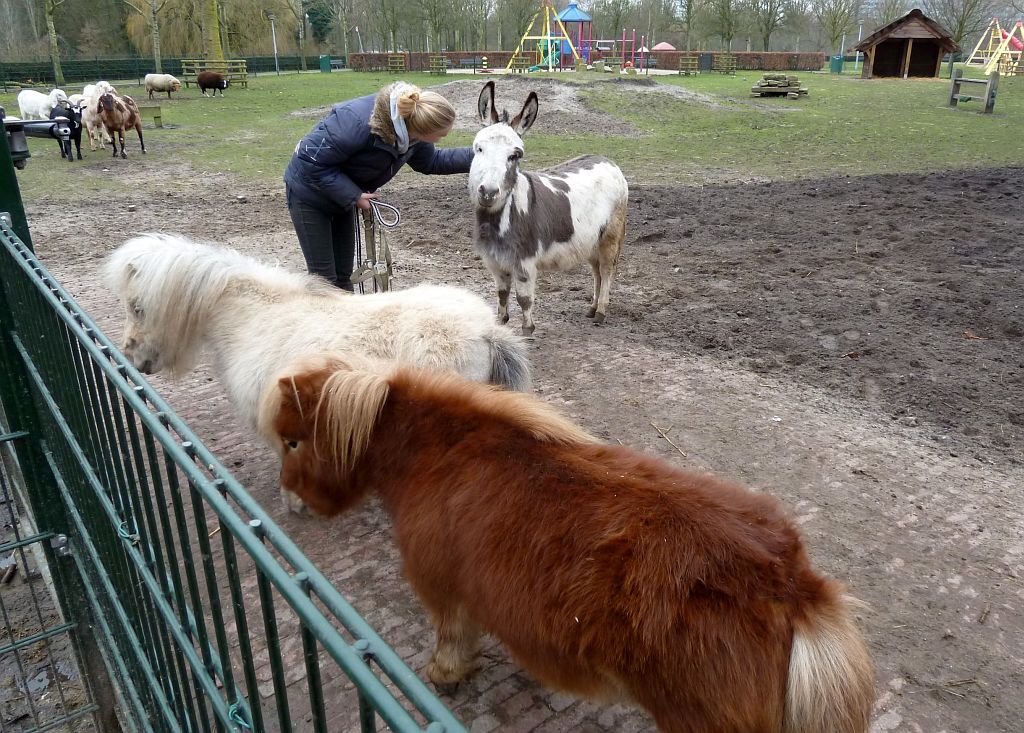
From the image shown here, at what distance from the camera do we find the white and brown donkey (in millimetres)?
5688

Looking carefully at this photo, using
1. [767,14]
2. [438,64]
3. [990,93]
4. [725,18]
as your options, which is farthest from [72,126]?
[767,14]

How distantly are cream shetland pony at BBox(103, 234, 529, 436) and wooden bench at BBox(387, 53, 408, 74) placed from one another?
48699 mm

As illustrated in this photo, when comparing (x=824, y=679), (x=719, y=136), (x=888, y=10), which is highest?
(x=888, y=10)

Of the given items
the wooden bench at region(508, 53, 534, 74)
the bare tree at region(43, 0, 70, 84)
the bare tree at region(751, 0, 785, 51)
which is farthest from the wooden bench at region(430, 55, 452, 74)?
the bare tree at region(751, 0, 785, 51)

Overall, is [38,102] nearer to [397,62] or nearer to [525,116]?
[525,116]

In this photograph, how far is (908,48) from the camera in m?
39.2

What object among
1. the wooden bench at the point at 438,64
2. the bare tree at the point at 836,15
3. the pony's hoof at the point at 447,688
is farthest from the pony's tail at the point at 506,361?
the bare tree at the point at 836,15

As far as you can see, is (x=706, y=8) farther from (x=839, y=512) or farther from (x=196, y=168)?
(x=839, y=512)

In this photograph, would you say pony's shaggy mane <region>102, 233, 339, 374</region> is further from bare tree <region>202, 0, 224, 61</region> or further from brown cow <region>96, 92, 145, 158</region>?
bare tree <region>202, 0, 224, 61</region>

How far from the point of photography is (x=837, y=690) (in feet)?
5.86

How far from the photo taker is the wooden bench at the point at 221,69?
3685 cm

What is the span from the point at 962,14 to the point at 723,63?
681 inches

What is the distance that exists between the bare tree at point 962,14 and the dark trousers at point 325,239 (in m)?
55.9

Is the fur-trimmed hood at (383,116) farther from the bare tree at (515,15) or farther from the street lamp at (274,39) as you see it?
the bare tree at (515,15)
